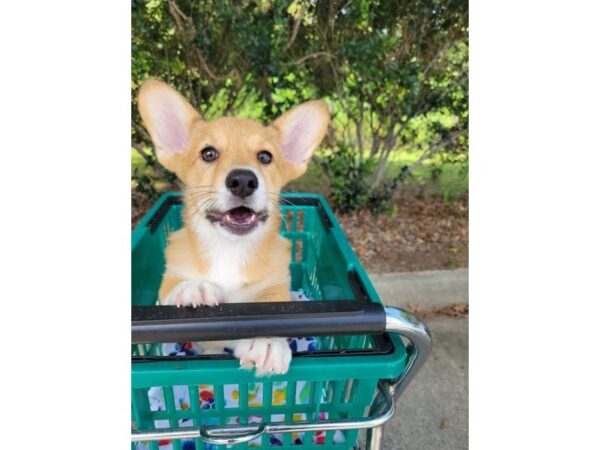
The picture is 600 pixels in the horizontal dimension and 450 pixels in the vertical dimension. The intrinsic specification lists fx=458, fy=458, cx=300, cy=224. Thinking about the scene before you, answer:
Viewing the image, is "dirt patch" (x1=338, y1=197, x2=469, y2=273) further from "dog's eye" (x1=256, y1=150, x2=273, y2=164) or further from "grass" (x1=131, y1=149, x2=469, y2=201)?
"dog's eye" (x1=256, y1=150, x2=273, y2=164)

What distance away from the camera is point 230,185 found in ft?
4.01

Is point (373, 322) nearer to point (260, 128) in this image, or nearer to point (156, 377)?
point (156, 377)

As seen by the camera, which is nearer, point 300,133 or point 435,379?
point 300,133

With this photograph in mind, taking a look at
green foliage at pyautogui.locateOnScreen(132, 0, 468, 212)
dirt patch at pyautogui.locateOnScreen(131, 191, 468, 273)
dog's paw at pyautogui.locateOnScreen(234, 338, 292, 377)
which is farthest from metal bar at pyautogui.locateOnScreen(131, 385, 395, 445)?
dirt patch at pyautogui.locateOnScreen(131, 191, 468, 273)

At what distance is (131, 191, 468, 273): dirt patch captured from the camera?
325cm

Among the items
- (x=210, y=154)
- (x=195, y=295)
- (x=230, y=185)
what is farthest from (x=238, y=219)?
(x=195, y=295)

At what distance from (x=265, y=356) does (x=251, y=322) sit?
87 mm

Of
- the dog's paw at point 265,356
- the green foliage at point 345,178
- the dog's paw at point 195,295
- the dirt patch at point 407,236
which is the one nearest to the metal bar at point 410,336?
the dog's paw at point 265,356

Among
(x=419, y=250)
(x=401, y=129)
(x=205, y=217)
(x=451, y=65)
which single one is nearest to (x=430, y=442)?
(x=205, y=217)

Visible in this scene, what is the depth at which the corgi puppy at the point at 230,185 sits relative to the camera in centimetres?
130

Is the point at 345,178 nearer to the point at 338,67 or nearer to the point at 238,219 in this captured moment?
the point at 338,67

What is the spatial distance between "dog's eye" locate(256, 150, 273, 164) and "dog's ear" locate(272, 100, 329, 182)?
104mm

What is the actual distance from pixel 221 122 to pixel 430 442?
4.95 feet

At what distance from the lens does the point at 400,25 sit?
3195 mm
